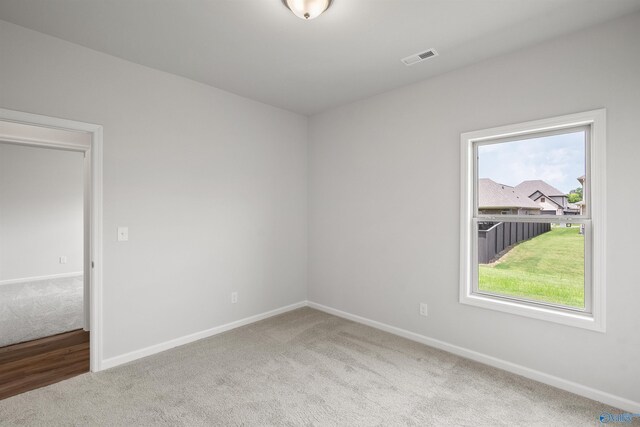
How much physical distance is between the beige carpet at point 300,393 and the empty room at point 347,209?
20 millimetres

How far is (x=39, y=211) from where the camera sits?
6082 millimetres

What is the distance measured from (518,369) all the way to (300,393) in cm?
181

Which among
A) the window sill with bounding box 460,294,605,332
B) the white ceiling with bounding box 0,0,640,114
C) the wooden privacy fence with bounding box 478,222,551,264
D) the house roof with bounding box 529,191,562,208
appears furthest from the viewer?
the wooden privacy fence with bounding box 478,222,551,264

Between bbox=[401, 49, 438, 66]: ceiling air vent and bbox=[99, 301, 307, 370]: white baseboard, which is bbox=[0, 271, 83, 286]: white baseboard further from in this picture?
bbox=[401, 49, 438, 66]: ceiling air vent

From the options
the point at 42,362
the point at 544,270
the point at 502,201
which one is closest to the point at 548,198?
the point at 502,201

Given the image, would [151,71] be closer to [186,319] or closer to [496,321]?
[186,319]

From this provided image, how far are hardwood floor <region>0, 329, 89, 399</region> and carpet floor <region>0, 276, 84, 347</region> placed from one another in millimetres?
254

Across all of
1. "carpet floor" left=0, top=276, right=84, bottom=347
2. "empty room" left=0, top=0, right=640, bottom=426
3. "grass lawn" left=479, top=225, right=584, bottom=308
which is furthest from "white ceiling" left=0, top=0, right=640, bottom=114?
"carpet floor" left=0, top=276, right=84, bottom=347

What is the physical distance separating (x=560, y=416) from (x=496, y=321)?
2.54ft

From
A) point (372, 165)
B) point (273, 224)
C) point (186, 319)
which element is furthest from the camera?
point (273, 224)

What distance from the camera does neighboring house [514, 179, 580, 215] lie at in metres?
2.51

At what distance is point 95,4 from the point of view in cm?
204

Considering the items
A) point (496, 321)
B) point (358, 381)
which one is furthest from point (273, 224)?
point (496, 321)

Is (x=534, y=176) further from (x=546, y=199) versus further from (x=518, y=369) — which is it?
(x=518, y=369)
